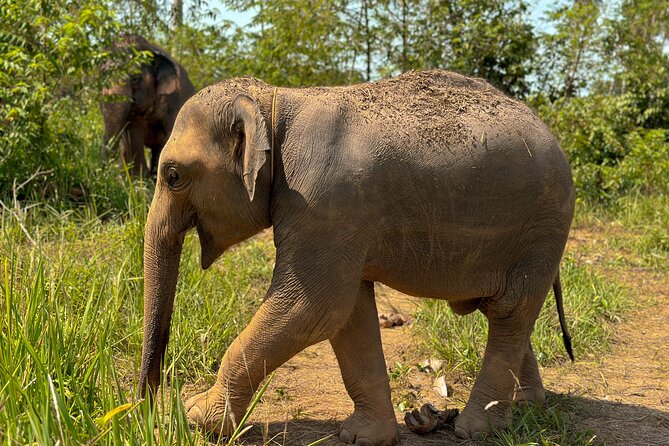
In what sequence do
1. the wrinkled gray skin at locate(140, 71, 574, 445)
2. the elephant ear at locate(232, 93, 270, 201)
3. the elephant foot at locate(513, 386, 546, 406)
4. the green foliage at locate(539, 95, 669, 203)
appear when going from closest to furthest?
the elephant ear at locate(232, 93, 270, 201)
the wrinkled gray skin at locate(140, 71, 574, 445)
the elephant foot at locate(513, 386, 546, 406)
the green foliage at locate(539, 95, 669, 203)

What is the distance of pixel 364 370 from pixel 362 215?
0.79 m

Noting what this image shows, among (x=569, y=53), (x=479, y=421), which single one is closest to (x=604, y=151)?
(x=569, y=53)

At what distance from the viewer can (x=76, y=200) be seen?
7.12 meters

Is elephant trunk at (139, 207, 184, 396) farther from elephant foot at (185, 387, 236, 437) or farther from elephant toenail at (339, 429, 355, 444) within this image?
elephant toenail at (339, 429, 355, 444)

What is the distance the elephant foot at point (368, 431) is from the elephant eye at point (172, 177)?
4.14ft

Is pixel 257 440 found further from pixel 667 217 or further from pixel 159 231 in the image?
pixel 667 217

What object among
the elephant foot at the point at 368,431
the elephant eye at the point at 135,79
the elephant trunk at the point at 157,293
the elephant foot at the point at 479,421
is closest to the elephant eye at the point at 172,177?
the elephant trunk at the point at 157,293

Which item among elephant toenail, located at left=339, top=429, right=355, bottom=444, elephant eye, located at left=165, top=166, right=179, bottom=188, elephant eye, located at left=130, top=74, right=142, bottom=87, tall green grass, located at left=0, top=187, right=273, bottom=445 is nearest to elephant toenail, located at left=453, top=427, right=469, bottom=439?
elephant toenail, located at left=339, top=429, right=355, bottom=444

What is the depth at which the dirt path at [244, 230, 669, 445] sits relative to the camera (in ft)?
11.6

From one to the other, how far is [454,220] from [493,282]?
41cm

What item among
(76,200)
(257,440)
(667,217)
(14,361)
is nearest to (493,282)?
(257,440)

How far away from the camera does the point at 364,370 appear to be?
3.40 meters

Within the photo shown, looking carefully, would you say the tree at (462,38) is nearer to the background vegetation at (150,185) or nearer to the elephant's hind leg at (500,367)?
the background vegetation at (150,185)

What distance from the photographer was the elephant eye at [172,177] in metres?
3.09
